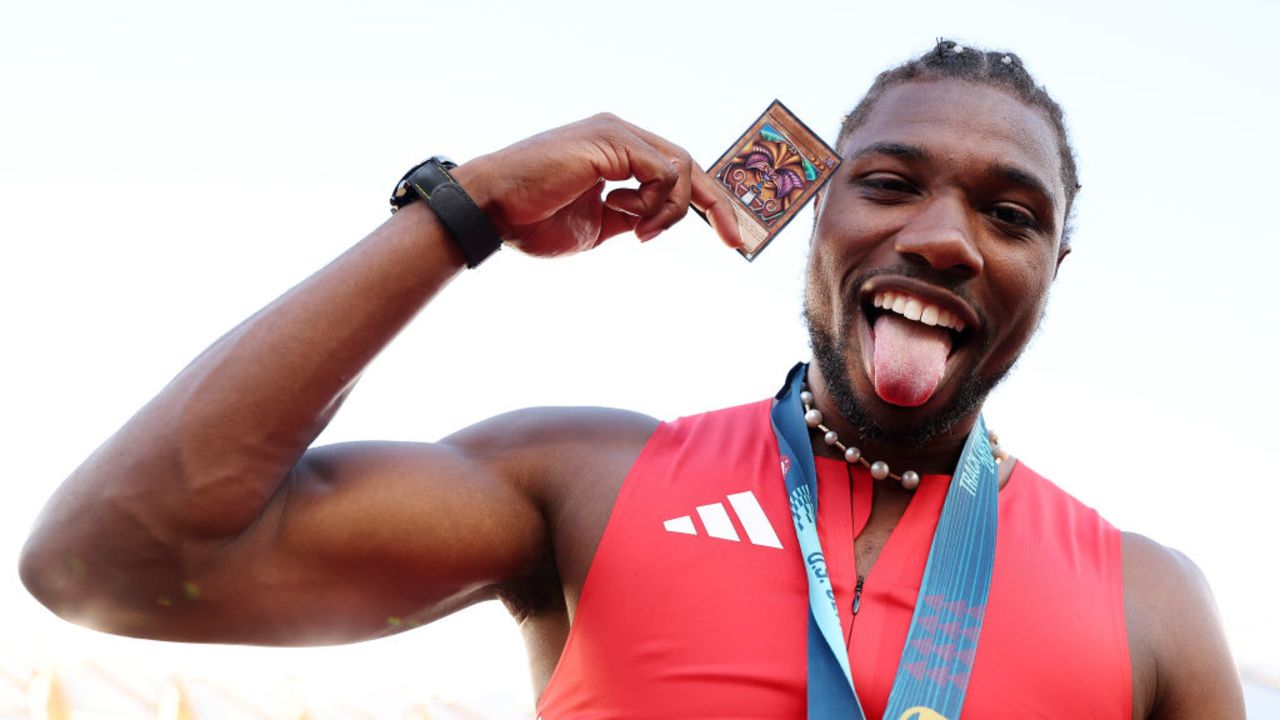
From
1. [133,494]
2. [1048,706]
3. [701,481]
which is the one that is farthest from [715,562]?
[133,494]

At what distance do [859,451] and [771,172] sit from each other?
0.86 meters

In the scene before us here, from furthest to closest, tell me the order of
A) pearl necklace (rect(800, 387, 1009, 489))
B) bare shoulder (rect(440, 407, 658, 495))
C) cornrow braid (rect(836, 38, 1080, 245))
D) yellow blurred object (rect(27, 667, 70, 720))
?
yellow blurred object (rect(27, 667, 70, 720))
cornrow braid (rect(836, 38, 1080, 245))
pearl necklace (rect(800, 387, 1009, 489))
bare shoulder (rect(440, 407, 658, 495))

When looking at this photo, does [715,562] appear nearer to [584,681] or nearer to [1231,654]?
[584,681]

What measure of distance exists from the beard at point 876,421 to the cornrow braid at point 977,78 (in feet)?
2.46

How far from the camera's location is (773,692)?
254 centimetres

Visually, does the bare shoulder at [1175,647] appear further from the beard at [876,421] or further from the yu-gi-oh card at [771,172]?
Result: the yu-gi-oh card at [771,172]

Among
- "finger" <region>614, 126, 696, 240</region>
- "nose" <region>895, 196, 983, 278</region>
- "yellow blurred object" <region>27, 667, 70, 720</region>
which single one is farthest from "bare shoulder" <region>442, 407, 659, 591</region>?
"yellow blurred object" <region>27, 667, 70, 720</region>

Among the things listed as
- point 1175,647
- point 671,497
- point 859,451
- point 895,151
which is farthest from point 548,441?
point 1175,647

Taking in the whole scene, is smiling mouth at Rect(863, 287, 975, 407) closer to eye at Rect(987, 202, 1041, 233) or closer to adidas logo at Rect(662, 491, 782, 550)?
eye at Rect(987, 202, 1041, 233)

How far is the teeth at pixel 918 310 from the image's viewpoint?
2980 mm

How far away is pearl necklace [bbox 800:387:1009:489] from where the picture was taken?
3111mm

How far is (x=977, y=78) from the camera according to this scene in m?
3.42

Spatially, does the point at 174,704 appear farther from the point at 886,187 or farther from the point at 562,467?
the point at 886,187

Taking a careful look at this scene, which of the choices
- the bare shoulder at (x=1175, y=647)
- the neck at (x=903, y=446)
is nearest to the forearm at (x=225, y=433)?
the neck at (x=903, y=446)
